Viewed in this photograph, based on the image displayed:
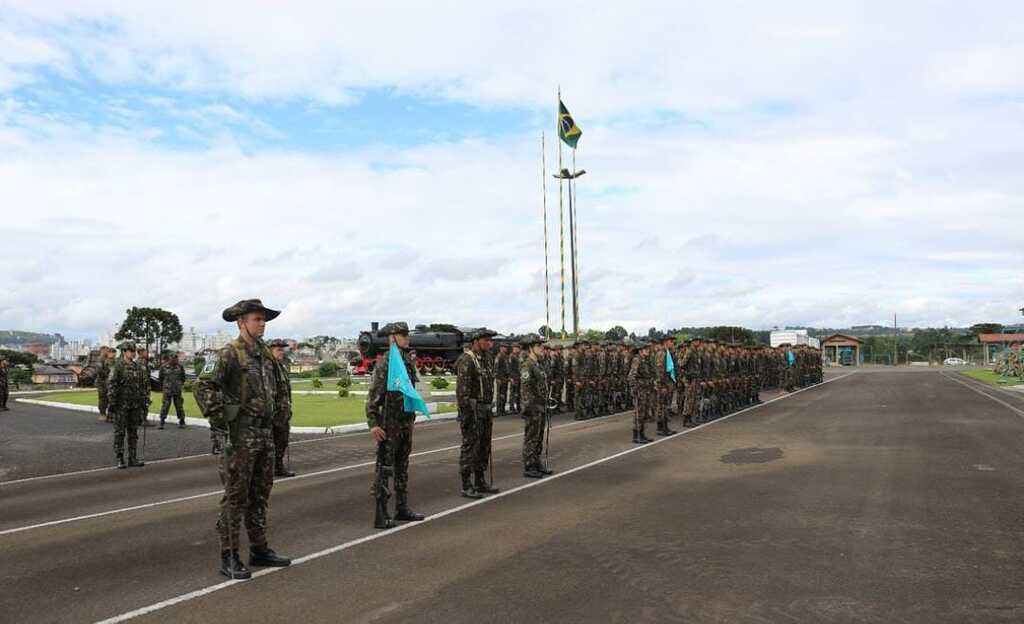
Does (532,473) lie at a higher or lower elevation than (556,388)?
lower

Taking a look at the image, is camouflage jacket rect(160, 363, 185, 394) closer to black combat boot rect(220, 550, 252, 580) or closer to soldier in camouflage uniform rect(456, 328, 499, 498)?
soldier in camouflage uniform rect(456, 328, 499, 498)

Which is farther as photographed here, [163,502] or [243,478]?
[163,502]

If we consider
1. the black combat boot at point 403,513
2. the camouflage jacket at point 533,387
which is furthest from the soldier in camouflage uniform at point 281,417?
the camouflage jacket at point 533,387

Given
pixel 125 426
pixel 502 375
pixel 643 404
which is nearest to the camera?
pixel 125 426

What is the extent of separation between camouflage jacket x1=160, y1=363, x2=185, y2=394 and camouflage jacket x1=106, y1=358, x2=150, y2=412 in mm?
5264

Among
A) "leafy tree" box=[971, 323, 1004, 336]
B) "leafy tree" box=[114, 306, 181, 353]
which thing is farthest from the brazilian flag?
"leafy tree" box=[971, 323, 1004, 336]

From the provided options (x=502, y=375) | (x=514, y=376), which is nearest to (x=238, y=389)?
(x=502, y=375)

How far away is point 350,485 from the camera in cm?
998

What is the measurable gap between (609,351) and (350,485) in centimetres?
1317

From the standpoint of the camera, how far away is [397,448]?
7762 mm

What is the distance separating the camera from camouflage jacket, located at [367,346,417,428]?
7629mm

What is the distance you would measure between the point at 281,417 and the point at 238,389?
1.47m

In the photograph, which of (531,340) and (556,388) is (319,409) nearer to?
(556,388)

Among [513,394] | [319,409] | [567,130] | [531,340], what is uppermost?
[567,130]
